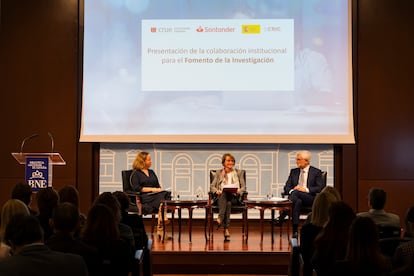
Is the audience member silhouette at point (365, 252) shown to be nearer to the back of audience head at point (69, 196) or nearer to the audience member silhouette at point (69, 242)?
the audience member silhouette at point (69, 242)

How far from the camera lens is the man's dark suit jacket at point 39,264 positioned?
2.65 meters

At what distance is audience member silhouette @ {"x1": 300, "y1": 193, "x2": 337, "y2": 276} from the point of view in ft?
14.4

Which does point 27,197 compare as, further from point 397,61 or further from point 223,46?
point 397,61

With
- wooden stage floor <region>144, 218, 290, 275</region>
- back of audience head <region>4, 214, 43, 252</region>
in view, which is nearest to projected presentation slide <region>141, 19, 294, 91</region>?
wooden stage floor <region>144, 218, 290, 275</region>

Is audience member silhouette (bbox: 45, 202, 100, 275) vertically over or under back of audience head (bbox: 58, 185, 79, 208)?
under

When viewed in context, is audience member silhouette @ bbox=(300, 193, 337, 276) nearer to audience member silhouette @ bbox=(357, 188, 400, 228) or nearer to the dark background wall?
audience member silhouette @ bbox=(357, 188, 400, 228)

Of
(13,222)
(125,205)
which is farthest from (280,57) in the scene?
(13,222)

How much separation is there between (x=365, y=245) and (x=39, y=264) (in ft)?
5.01

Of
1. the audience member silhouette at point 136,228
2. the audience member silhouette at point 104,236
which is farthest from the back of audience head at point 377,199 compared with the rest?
the audience member silhouette at point 104,236

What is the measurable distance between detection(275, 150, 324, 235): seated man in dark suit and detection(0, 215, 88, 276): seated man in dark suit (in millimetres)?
5014

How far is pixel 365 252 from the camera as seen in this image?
3.08 m

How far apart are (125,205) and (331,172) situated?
457 centimetres

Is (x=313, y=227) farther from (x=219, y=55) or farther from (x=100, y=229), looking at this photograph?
(x=219, y=55)

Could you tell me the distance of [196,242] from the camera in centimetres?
736
